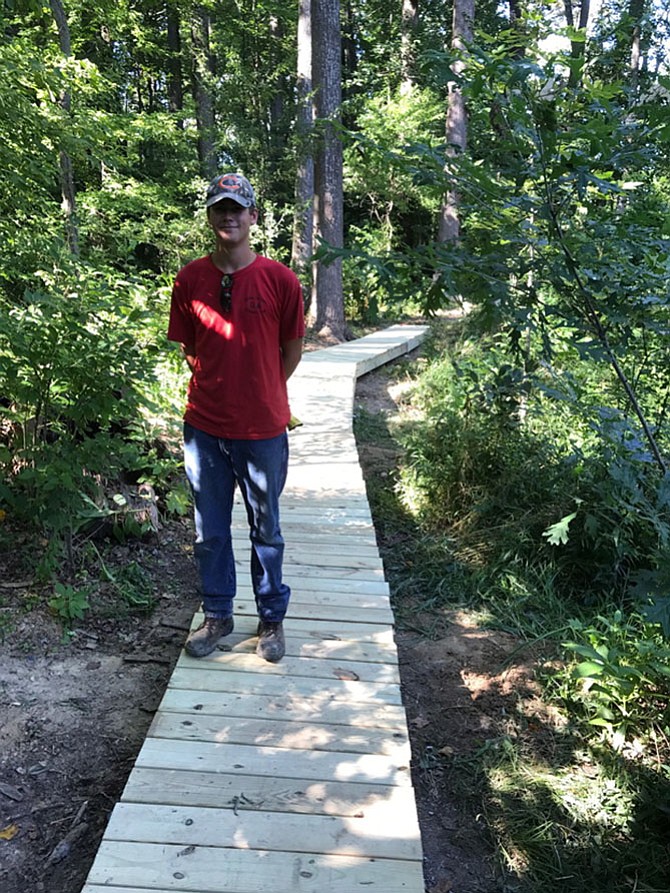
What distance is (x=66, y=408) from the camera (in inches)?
132

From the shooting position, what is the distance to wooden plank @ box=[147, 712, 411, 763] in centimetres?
246

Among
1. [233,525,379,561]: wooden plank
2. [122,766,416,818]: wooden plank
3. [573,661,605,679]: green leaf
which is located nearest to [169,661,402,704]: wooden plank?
[122,766,416,818]: wooden plank

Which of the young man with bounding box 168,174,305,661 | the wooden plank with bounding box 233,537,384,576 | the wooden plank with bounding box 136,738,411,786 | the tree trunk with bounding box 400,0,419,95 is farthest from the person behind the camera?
the tree trunk with bounding box 400,0,419,95

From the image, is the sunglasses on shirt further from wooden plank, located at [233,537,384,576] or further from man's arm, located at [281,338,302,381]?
wooden plank, located at [233,537,384,576]

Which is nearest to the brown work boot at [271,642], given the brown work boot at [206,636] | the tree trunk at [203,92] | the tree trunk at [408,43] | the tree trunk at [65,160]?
the brown work boot at [206,636]

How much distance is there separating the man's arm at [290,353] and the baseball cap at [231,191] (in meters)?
0.55

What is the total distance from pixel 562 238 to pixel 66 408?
2.46m

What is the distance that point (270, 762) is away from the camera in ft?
7.77

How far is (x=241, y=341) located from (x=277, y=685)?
1429 mm

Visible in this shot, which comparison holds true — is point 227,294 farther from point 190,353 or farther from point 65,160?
point 65,160

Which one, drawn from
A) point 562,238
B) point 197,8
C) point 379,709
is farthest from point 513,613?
point 197,8

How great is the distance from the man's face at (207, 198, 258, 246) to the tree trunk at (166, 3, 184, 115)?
61.4 ft

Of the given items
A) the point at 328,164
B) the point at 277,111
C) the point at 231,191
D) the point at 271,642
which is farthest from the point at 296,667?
the point at 277,111

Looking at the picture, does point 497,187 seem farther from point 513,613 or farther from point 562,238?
point 513,613
